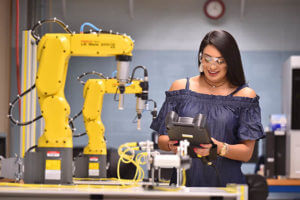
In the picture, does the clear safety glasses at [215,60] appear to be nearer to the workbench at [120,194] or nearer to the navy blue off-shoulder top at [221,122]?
the navy blue off-shoulder top at [221,122]

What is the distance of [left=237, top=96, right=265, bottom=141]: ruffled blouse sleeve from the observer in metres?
2.21

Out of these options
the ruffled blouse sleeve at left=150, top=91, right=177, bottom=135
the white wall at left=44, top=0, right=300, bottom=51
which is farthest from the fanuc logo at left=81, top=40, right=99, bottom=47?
the white wall at left=44, top=0, right=300, bottom=51

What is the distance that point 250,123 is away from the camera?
222 cm

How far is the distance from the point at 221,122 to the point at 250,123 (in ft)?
0.43

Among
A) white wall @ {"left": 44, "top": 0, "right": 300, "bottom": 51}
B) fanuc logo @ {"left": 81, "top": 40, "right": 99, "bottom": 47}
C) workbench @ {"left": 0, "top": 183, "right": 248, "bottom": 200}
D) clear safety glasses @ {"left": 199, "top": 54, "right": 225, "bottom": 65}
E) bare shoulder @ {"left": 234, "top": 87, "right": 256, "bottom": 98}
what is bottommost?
workbench @ {"left": 0, "top": 183, "right": 248, "bottom": 200}

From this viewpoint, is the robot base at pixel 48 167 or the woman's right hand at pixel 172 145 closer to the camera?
the woman's right hand at pixel 172 145

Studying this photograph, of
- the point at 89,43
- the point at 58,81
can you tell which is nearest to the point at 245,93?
the point at 89,43

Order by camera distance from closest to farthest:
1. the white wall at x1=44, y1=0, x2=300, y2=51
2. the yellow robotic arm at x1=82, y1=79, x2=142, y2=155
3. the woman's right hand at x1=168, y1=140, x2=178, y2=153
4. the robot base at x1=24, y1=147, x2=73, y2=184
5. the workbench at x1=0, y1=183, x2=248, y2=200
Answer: the workbench at x1=0, y1=183, x2=248, y2=200 → the woman's right hand at x1=168, y1=140, x2=178, y2=153 → the robot base at x1=24, y1=147, x2=73, y2=184 → the yellow robotic arm at x1=82, y1=79, x2=142, y2=155 → the white wall at x1=44, y1=0, x2=300, y2=51

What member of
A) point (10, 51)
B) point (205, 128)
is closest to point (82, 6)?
point (10, 51)

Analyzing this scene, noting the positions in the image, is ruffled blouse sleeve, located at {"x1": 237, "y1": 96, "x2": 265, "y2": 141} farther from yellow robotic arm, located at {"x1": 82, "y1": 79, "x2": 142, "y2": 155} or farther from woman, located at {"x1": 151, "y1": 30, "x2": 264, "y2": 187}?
yellow robotic arm, located at {"x1": 82, "y1": 79, "x2": 142, "y2": 155}

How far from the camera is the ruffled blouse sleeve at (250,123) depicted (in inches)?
87.0

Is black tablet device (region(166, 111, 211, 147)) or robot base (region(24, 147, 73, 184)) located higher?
black tablet device (region(166, 111, 211, 147))

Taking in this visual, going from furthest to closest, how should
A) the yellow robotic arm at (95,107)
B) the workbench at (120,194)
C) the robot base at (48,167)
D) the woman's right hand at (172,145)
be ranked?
the yellow robotic arm at (95,107) < the robot base at (48,167) < the woman's right hand at (172,145) < the workbench at (120,194)

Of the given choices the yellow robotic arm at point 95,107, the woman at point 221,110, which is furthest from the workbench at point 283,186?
the woman at point 221,110
